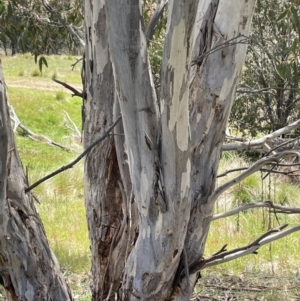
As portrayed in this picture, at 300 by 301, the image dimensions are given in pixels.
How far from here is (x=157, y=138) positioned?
6.31ft

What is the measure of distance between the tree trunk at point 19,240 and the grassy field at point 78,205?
1.10m

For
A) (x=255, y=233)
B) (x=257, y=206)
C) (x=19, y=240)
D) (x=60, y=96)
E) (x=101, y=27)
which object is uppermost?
(x=101, y=27)

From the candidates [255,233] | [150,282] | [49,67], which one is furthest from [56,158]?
[49,67]

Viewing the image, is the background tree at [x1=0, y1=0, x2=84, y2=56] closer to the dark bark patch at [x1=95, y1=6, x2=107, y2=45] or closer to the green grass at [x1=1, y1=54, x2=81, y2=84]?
the dark bark patch at [x1=95, y1=6, x2=107, y2=45]

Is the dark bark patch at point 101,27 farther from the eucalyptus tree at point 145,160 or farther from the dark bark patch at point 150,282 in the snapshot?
the dark bark patch at point 150,282

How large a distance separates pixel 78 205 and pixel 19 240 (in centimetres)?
403

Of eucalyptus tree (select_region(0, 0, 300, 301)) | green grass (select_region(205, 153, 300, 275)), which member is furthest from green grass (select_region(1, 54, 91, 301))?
eucalyptus tree (select_region(0, 0, 300, 301))

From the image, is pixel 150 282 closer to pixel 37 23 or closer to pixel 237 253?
pixel 237 253

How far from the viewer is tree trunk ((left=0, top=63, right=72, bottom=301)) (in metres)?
2.14

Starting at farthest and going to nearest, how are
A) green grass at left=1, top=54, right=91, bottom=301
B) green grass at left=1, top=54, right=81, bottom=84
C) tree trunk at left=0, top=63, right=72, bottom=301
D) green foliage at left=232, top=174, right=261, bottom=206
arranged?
green grass at left=1, top=54, right=81, bottom=84, green foliage at left=232, top=174, right=261, bottom=206, green grass at left=1, top=54, right=91, bottom=301, tree trunk at left=0, top=63, right=72, bottom=301

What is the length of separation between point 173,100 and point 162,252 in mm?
655

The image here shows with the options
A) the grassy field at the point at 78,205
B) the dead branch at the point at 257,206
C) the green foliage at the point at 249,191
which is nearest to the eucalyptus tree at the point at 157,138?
the dead branch at the point at 257,206

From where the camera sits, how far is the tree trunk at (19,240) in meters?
2.14

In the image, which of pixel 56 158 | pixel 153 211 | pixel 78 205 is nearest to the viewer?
pixel 153 211
